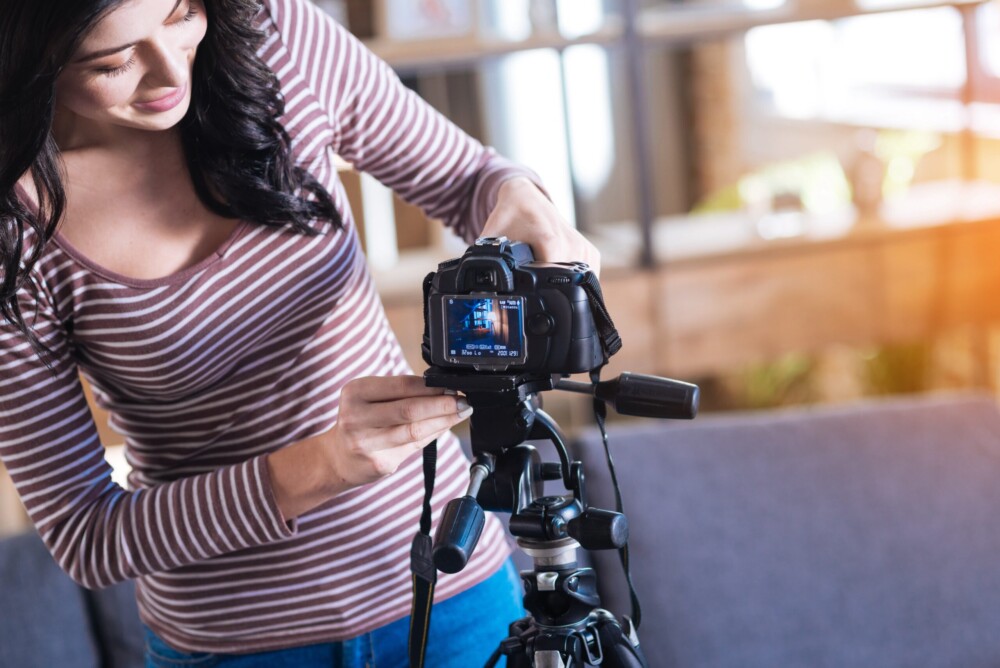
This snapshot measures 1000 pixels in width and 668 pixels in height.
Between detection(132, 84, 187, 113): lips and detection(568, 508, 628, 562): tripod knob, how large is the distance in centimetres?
48

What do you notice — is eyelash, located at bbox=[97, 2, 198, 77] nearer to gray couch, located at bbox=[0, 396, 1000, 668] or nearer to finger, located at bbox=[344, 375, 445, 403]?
finger, located at bbox=[344, 375, 445, 403]

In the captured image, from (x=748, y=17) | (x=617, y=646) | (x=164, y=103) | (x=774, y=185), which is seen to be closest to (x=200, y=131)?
(x=164, y=103)

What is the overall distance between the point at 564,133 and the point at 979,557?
1.32m

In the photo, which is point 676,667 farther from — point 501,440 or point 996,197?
point 996,197

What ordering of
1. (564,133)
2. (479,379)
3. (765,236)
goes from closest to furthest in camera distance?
1. (479,379)
2. (564,133)
3. (765,236)

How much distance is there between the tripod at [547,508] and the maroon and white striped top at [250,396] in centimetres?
21

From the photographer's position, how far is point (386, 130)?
1.08 meters

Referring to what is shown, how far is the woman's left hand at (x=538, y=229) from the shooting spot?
89 centimetres

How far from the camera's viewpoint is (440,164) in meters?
1.11

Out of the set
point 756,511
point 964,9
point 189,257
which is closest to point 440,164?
point 189,257

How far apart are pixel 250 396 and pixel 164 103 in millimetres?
275

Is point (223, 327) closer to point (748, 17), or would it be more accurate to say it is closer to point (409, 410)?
point (409, 410)

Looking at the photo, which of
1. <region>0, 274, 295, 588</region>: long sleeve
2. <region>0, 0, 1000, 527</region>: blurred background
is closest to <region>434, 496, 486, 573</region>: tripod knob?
<region>0, 274, 295, 588</region>: long sleeve

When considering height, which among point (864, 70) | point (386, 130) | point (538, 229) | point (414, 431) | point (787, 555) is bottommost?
point (787, 555)
